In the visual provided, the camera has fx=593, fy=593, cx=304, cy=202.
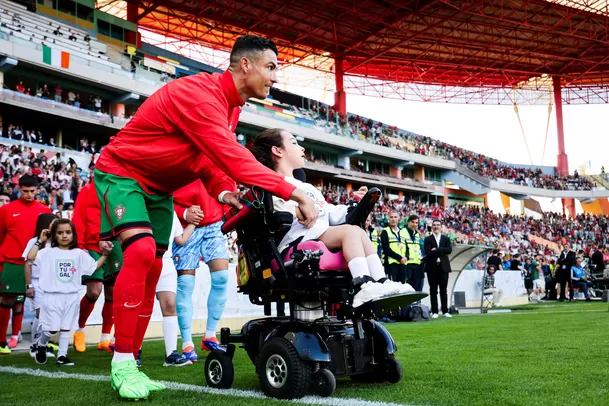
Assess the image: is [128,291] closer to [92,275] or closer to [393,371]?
[393,371]

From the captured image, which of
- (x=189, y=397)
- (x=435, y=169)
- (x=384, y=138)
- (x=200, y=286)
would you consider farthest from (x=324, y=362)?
(x=435, y=169)

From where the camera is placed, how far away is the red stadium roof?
38.5 m

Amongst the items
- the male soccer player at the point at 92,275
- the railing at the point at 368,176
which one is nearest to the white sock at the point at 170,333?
the male soccer player at the point at 92,275

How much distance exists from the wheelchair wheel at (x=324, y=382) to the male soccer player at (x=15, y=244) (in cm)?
424

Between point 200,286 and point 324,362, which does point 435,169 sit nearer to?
point 200,286

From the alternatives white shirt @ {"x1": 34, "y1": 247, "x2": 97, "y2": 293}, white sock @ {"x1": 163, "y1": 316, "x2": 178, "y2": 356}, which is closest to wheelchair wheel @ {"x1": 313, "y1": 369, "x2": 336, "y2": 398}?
white sock @ {"x1": 163, "y1": 316, "x2": 178, "y2": 356}

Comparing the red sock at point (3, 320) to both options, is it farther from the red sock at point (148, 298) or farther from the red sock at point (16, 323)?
the red sock at point (148, 298)

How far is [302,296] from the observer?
3203 millimetres

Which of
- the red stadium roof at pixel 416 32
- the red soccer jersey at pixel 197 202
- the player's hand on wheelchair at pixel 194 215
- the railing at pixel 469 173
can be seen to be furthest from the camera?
the railing at pixel 469 173

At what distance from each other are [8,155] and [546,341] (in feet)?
54.9

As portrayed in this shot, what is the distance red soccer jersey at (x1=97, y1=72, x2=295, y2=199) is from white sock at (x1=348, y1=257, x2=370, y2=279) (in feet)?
2.05

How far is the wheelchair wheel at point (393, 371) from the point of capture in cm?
325

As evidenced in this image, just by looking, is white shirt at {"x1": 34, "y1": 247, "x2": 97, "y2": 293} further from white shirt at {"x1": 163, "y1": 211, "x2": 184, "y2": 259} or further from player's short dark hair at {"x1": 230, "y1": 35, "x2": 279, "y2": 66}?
player's short dark hair at {"x1": 230, "y1": 35, "x2": 279, "y2": 66}

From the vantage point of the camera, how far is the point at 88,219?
19.8 ft
